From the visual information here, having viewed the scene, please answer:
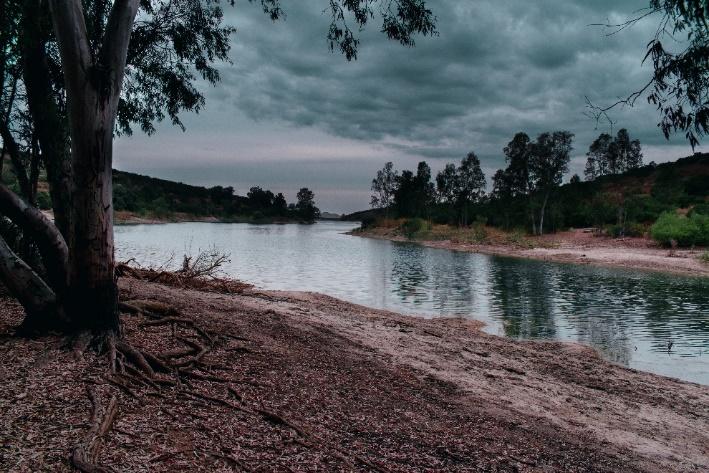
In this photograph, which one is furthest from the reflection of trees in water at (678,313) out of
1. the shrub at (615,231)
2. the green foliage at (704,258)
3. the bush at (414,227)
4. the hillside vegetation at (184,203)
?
the hillside vegetation at (184,203)

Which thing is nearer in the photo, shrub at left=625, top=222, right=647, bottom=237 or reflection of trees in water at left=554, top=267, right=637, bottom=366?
reflection of trees in water at left=554, top=267, right=637, bottom=366

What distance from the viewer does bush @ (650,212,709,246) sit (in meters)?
40.2

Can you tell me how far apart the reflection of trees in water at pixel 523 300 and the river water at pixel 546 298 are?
4 cm

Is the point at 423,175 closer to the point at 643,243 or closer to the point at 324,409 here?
the point at 643,243

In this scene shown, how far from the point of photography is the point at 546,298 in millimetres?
21984

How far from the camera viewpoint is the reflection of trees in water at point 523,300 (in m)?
15.7

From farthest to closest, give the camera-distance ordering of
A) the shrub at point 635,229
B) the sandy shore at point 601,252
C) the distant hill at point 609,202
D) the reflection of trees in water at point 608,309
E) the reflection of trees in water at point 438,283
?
the distant hill at point 609,202 → the shrub at point 635,229 → the sandy shore at point 601,252 → the reflection of trees in water at point 438,283 → the reflection of trees in water at point 608,309

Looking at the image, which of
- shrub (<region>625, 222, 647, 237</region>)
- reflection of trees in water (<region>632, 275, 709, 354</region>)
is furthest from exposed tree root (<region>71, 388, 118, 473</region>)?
shrub (<region>625, 222, 647, 237</region>)

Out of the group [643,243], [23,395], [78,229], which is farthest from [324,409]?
[643,243]

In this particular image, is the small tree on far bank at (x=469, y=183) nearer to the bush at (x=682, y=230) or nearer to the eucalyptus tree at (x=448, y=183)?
the eucalyptus tree at (x=448, y=183)

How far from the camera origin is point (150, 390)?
5191 mm

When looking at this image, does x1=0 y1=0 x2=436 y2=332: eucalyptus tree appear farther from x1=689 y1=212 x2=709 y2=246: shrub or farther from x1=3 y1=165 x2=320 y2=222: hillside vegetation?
x1=3 y1=165 x2=320 y2=222: hillside vegetation

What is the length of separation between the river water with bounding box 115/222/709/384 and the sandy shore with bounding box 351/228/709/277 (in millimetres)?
3433

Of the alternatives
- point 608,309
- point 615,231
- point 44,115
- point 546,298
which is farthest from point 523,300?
point 615,231
